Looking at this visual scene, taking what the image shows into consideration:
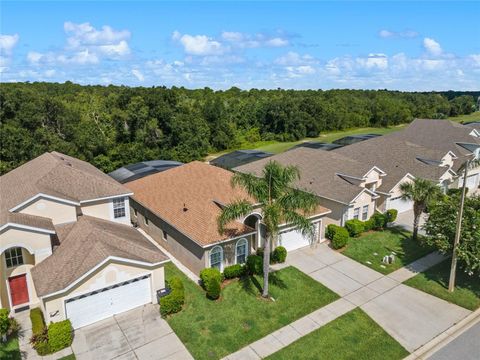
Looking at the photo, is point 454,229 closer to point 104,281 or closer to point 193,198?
point 193,198

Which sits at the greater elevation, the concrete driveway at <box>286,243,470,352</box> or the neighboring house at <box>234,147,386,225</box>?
the neighboring house at <box>234,147,386,225</box>

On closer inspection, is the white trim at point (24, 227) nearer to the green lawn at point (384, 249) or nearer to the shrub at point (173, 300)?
the shrub at point (173, 300)

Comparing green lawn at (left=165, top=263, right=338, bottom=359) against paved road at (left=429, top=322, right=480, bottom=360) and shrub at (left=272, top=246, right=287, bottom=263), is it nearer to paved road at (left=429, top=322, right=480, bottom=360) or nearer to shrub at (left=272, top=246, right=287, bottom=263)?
shrub at (left=272, top=246, right=287, bottom=263)

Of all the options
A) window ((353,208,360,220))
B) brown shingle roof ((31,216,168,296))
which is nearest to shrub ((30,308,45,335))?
brown shingle roof ((31,216,168,296))

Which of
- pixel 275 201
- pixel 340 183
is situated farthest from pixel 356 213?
pixel 275 201

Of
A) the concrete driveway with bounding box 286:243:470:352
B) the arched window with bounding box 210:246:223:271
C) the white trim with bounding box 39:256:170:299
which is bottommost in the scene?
the concrete driveway with bounding box 286:243:470:352

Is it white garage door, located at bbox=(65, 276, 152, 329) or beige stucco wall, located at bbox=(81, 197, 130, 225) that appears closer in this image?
white garage door, located at bbox=(65, 276, 152, 329)

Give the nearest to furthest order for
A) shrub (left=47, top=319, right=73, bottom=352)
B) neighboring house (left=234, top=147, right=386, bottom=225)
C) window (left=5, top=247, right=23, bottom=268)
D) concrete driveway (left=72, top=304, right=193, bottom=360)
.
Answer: shrub (left=47, top=319, right=73, bottom=352)
concrete driveway (left=72, top=304, right=193, bottom=360)
window (left=5, top=247, right=23, bottom=268)
neighboring house (left=234, top=147, right=386, bottom=225)

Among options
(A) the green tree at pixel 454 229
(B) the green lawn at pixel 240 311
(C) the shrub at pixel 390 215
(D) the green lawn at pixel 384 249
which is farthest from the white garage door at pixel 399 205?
(B) the green lawn at pixel 240 311

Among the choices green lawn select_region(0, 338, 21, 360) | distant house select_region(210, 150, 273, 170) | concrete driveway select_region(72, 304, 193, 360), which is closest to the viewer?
green lawn select_region(0, 338, 21, 360)

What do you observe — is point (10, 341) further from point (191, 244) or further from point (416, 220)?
point (416, 220)
